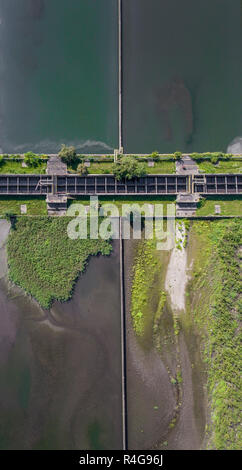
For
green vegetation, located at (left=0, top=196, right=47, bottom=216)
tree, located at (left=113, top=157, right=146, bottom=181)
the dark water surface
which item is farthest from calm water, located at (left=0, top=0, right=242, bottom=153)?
the dark water surface

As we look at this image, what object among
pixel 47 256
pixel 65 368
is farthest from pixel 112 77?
pixel 65 368

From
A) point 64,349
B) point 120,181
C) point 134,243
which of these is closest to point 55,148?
point 120,181

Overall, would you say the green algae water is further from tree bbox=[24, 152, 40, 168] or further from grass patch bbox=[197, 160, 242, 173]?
grass patch bbox=[197, 160, 242, 173]

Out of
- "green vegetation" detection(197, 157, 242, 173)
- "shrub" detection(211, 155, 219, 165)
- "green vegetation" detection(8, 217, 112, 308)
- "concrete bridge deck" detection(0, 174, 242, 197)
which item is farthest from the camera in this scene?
"green vegetation" detection(197, 157, 242, 173)

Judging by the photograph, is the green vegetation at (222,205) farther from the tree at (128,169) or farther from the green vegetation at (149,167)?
the tree at (128,169)

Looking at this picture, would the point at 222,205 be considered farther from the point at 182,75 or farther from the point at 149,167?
the point at 182,75

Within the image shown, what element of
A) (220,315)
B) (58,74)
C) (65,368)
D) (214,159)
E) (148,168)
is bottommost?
(65,368)
